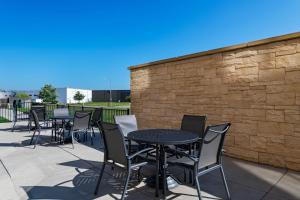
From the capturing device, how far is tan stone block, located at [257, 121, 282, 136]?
10.4ft

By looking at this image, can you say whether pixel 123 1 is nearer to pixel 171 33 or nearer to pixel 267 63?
pixel 171 33

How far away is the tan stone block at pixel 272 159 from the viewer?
3.14m

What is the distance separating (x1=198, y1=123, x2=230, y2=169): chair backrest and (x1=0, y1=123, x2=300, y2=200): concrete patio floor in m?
0.44

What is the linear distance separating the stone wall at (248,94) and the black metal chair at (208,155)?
161 cm

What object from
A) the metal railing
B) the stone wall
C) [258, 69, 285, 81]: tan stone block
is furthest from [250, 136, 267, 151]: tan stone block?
the metal railing

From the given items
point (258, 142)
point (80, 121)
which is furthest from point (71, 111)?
point (258, 142)

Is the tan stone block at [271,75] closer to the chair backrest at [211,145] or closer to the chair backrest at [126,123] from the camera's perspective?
the chair backrest at [211,145]

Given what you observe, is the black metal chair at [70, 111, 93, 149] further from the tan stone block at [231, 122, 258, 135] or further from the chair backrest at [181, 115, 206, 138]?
the tan stone block at [231, 122, 258, 135]

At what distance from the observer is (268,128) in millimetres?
3277

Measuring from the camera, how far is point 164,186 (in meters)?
2.21

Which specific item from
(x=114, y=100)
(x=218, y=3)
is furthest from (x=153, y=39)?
(x=114, y=100)

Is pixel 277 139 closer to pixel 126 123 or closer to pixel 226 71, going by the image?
pixel 226 71

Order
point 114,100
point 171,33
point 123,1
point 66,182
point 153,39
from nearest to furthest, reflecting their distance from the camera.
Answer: point 66,182, point 123,1, point 171,33, point 153,39, point 114,100

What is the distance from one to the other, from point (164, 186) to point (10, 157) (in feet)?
10.0
